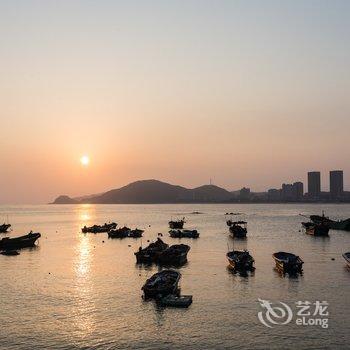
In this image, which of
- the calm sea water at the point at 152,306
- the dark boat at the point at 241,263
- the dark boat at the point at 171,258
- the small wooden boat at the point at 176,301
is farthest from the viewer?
the dark boat at the point at 171,258

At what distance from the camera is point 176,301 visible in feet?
183

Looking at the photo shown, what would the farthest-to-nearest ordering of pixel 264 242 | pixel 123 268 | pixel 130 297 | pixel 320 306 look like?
pixel 264 242
pixel 123 268
pixel 130 297
pixel 320 306

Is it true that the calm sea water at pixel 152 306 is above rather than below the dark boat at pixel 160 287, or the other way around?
below

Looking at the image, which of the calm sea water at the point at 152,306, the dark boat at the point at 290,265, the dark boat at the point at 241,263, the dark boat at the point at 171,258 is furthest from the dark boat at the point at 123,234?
the dark boat at the point at 290,265

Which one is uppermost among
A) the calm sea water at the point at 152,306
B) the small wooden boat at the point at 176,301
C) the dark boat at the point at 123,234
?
the dark boat at the point at 123,234

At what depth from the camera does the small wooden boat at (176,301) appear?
2186 inches

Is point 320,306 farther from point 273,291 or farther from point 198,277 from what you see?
→ point 198,277

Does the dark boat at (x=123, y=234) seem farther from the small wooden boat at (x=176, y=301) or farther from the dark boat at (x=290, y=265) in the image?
the small wooden boat at (x=176, y=301)

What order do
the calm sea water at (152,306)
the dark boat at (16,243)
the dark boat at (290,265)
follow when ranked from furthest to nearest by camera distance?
the dark boat at (16,243)
the dark boat at (290,265)
the calm sea water at (152,306)

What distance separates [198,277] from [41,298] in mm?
24878

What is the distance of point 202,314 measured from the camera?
5256 centimetres

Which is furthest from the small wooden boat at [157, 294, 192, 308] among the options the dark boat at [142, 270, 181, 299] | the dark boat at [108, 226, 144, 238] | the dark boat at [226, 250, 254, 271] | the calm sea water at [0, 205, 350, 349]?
the dark boat at [108, 226, 144, 238]

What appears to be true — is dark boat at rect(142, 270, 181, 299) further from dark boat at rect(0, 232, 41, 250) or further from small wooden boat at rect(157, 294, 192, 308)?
dark boat at rect(0, 232, 41, 250)

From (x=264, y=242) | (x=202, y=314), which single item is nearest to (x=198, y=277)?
(x=202, y=314)
